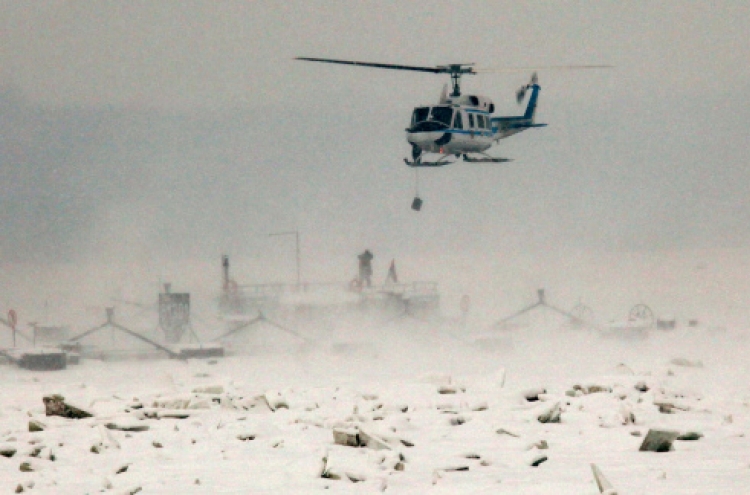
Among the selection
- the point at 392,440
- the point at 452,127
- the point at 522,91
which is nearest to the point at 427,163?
the point at 452,127

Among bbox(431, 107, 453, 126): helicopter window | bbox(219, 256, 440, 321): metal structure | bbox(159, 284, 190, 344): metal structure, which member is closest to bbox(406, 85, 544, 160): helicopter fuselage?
bbox(431, 107, 453, 126): helicopter window

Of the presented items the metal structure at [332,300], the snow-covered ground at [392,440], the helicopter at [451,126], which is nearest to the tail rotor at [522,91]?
the helicopter at [451,126]

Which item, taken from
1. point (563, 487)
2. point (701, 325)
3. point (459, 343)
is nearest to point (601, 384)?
point (563, 487)

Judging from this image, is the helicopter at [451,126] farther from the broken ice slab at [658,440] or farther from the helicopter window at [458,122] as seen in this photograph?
the broken ice slab at [658,440]

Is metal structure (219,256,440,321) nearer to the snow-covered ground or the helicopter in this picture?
the helicopter

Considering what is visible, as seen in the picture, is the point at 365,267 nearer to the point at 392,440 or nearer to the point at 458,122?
the point at 458,122

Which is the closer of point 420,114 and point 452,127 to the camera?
→ point 452,127
